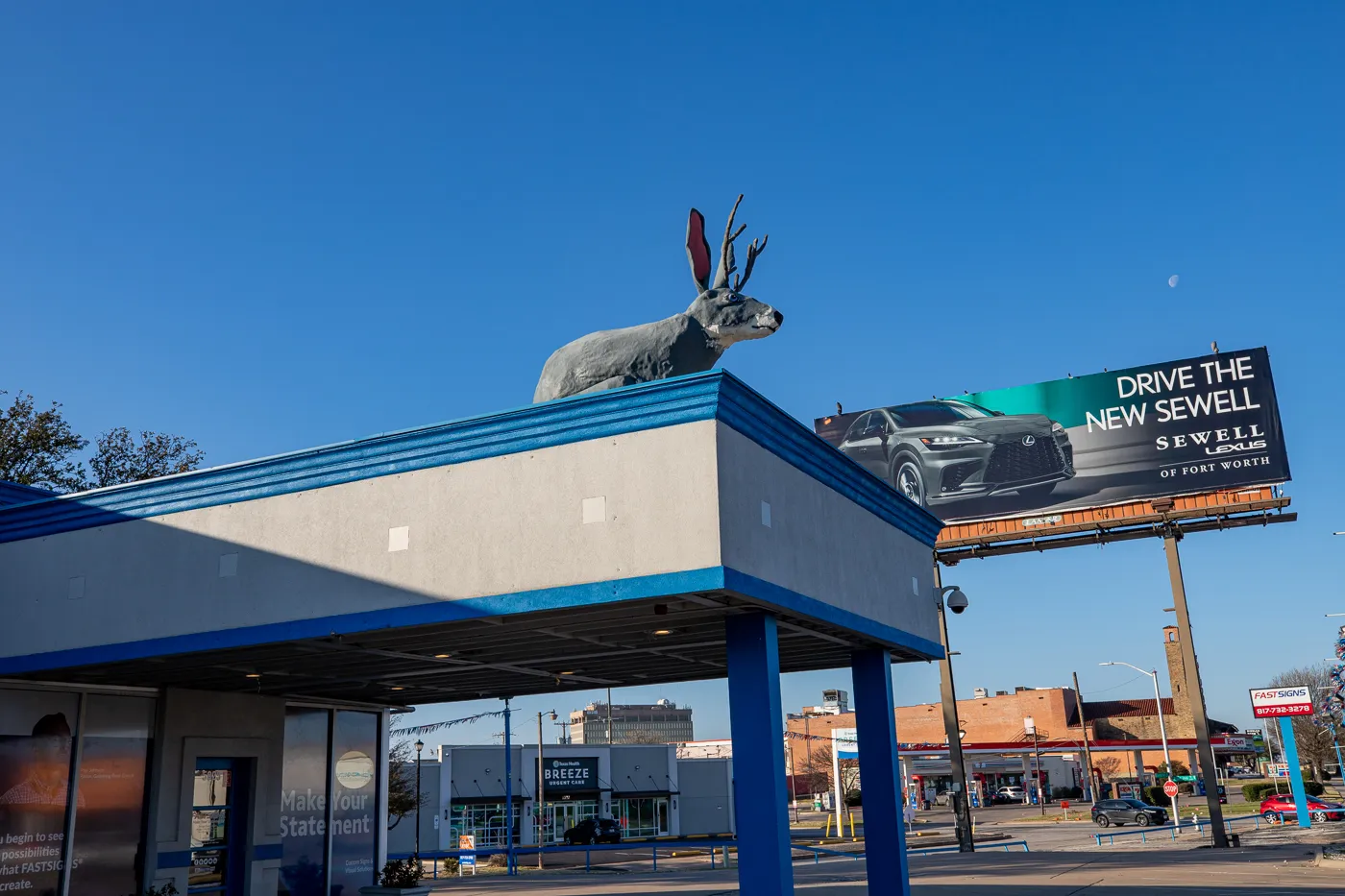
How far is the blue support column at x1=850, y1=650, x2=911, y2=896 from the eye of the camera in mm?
15438

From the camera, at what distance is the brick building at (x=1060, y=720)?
94188 mm

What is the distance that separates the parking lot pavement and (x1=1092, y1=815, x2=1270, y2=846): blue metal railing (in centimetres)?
874

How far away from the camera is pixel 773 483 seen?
12.4 m

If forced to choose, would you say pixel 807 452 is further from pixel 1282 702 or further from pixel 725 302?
pixel 1282 702

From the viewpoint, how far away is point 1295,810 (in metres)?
48.0

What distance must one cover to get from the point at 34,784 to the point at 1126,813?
5001cm

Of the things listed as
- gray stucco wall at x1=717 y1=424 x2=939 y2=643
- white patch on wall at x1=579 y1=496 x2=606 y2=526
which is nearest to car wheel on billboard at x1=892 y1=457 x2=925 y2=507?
gray stucco wall at x1=717 y1=424 x2=939 y2=643

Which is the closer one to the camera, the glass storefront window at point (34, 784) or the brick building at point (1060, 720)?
the glass storefront window at point (34, 784)

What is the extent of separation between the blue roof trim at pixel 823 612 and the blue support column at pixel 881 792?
728 millimetres

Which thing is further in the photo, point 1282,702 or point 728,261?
point 1282,702

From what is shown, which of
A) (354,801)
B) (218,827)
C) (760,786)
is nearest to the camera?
(760,786)

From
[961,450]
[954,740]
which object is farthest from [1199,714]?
[961,450]

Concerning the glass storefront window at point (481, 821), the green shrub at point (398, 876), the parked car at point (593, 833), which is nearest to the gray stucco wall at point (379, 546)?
the green shrub at point (398, 876)

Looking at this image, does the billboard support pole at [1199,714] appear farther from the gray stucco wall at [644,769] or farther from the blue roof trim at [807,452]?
the gray stucco wall at [644,769]
